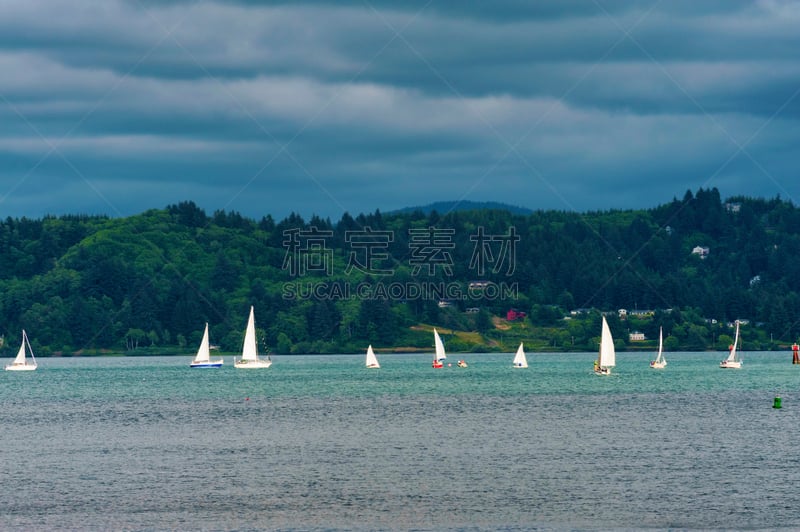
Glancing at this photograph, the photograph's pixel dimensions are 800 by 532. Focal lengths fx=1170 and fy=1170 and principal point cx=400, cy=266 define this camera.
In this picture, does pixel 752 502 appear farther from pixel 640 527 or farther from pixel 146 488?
pixel 146 488

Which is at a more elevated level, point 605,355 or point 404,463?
point 605,355

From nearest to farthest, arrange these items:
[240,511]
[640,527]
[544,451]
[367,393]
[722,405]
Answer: [640,527] < [240,511] < [544,451] < [722,405] < [367,393]

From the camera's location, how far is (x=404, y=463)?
262ft

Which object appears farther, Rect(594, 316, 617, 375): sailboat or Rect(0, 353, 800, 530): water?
Rect(594, 316, 617, 375): sailboat

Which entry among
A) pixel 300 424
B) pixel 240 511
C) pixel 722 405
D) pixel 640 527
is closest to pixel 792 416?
pixel 722 405

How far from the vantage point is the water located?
2370 inches

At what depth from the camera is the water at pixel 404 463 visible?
60188 mm

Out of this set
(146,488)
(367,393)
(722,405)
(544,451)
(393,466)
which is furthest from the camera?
(367,393)

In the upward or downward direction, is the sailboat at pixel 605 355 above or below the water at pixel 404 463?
above

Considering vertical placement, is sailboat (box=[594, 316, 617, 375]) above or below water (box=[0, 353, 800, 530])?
above

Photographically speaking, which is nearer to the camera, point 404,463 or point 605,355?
point 404,463

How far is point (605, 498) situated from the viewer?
212 ft

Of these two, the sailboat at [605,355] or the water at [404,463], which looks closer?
the water at [404,463]

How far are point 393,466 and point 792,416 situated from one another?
169 ft
